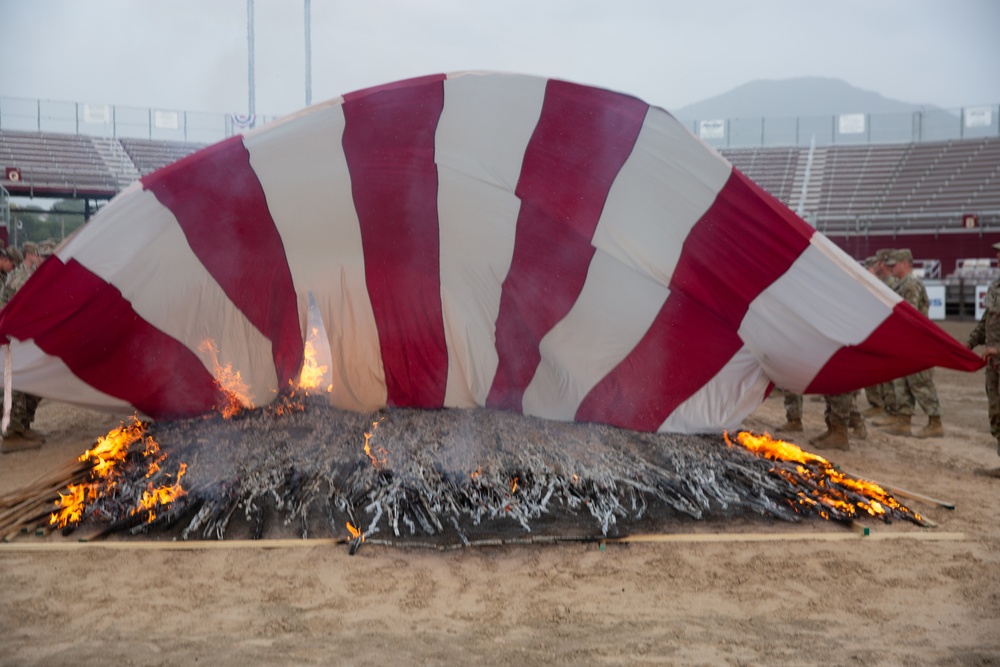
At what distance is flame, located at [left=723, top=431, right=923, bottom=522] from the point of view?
3.57 metres

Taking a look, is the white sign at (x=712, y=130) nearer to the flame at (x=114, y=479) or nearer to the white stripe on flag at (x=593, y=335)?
the white stripe on flag at (x=593, y=335)

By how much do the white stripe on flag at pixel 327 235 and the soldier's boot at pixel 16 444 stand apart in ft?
8.00

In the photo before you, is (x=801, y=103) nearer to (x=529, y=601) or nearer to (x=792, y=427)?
(x=792, y=427)

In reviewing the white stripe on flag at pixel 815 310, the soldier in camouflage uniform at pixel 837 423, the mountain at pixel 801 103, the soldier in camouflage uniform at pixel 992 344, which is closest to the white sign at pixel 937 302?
the soldier in camouflage uniform at pixel 992 344

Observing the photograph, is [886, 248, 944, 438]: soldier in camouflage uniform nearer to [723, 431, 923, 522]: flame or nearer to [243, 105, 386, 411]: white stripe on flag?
[723, 431, 923, 522]: flame

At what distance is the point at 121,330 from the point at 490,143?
2.07 m

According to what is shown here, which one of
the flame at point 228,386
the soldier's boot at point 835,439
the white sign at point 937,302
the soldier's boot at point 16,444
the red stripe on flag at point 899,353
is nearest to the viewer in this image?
the red stripe on flag at point 899,353

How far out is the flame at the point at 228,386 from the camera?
4180mm

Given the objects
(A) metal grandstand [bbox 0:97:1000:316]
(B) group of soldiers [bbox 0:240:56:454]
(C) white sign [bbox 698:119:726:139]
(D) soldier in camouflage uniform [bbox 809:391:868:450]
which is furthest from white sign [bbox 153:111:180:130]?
(D) soldier in camouflage uniform [bbox 809:391:868:450]

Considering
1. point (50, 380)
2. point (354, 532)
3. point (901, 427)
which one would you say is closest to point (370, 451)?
point (354, 532)

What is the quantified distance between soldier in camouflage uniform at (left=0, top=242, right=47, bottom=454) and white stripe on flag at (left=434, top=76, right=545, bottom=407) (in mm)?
2743

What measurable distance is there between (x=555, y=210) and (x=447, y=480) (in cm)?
153

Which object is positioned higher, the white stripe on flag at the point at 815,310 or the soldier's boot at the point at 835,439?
the white stripe on flag at the point at 815,310

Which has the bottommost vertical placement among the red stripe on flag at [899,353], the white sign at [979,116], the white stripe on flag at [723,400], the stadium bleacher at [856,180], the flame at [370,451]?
the flame at [370,451]
